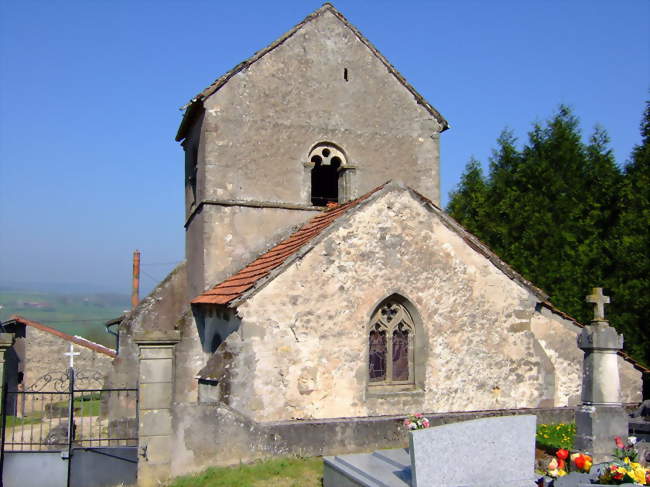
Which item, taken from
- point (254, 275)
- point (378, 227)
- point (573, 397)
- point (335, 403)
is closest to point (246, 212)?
point (254, 275)

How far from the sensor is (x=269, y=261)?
13.1 meters

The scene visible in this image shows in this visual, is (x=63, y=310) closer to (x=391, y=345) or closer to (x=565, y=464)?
(x=391, y=345)

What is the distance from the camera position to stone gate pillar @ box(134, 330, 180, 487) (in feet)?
33.2

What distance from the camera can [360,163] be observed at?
16.0 metres

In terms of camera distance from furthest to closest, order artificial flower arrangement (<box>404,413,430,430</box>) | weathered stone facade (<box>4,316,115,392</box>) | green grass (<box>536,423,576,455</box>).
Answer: weathered stone facade (<box>4,316,115,392</box>), green grass (<box>536,423,576,455</box>), artificial flower arrangement (<box>404,413,430,430</box>)

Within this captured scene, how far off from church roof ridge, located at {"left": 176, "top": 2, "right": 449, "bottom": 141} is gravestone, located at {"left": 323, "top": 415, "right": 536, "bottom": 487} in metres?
9.63

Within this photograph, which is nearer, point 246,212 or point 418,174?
point 246,212

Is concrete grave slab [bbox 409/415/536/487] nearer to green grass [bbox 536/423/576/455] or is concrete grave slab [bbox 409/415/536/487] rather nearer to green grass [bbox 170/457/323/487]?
green grass [bbox 170/457/323/487]

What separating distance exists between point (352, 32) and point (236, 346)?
8.67 m

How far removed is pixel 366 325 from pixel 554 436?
13.2 feet

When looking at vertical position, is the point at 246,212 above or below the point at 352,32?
below

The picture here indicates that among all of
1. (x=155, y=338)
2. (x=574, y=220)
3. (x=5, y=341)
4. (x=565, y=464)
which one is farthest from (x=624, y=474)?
(x=574, y=220)

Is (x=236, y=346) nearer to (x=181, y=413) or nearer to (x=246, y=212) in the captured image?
(x=181, y=413)

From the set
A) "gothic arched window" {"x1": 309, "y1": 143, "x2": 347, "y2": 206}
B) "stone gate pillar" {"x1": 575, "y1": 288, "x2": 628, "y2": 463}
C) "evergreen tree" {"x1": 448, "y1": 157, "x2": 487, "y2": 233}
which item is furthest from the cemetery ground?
"evergreen tree" {"x1": 448, "y1": 157, "x2": 487, "y2": 233}
